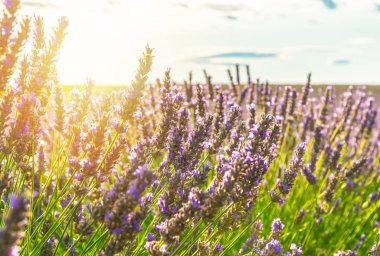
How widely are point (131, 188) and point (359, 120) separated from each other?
652 cm

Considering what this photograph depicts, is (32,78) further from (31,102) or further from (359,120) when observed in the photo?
(359,120)

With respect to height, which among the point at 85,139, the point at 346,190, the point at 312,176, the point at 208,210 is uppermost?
the point at 85,139

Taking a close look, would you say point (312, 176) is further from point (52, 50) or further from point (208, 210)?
point (52, 50)

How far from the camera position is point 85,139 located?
7.47 feet

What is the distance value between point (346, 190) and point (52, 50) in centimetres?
419

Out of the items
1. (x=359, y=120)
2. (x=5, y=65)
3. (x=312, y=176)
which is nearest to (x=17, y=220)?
(x=5, y=65)

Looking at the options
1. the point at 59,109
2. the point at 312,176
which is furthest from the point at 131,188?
the point at 312,176

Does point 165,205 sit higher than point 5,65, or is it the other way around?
point 5,65

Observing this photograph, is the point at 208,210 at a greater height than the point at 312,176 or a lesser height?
greater

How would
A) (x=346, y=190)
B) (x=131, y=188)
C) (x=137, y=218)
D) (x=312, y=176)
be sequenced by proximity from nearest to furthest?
(x=131, y=188)
(x=137, y=218)
(x=312, y=176)
(x=346, y=190)

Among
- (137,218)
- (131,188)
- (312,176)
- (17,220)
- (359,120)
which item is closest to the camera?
(17,220)

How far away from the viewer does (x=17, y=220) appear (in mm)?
917

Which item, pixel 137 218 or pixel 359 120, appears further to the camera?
pixel 359 120

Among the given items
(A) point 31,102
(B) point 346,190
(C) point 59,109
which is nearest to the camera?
(A) point 31,102
